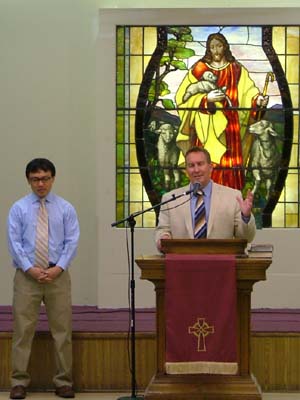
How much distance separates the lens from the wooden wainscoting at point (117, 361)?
6.13 meters

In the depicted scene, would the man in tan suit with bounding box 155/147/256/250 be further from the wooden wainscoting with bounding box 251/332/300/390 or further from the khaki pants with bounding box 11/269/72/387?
the wooden wainscoting with bounding box 251/332/300/390

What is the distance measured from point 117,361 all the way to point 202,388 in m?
1.09

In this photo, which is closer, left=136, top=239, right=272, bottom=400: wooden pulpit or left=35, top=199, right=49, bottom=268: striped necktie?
left=136, top=239, right=272, bottom=400: wooden pulpit

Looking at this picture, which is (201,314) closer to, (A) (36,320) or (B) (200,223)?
(B) (200,223)

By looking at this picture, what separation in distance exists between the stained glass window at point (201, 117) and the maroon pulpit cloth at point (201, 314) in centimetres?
266

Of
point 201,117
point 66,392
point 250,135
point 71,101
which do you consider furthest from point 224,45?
point 66,392

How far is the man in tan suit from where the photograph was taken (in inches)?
205

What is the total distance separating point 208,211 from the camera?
208 inches

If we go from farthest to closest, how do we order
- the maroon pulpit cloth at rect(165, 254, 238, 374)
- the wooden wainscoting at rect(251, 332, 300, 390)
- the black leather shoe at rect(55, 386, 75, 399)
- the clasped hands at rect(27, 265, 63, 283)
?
the wooden wainscoting at rect(251, 332, 300, 390), the black leather shoe at rect(55, 386, 75, 399), the clasped hands at rect(27, 265, 63, 283), the maroon pulpit cloth at rect(165, 254, 238, 374)

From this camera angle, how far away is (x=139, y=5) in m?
7.72

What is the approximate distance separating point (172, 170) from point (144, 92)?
655 mm

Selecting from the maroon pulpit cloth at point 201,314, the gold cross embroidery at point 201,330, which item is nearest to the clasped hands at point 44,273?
the maroon pulpit cloth at point 201,314

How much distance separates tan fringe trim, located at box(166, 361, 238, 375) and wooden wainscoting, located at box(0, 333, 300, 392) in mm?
1058

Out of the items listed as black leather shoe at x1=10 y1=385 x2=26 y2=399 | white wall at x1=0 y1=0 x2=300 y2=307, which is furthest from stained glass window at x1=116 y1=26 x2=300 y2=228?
black leather shoe at x1=10 y1=385 x2=26 y2=399
